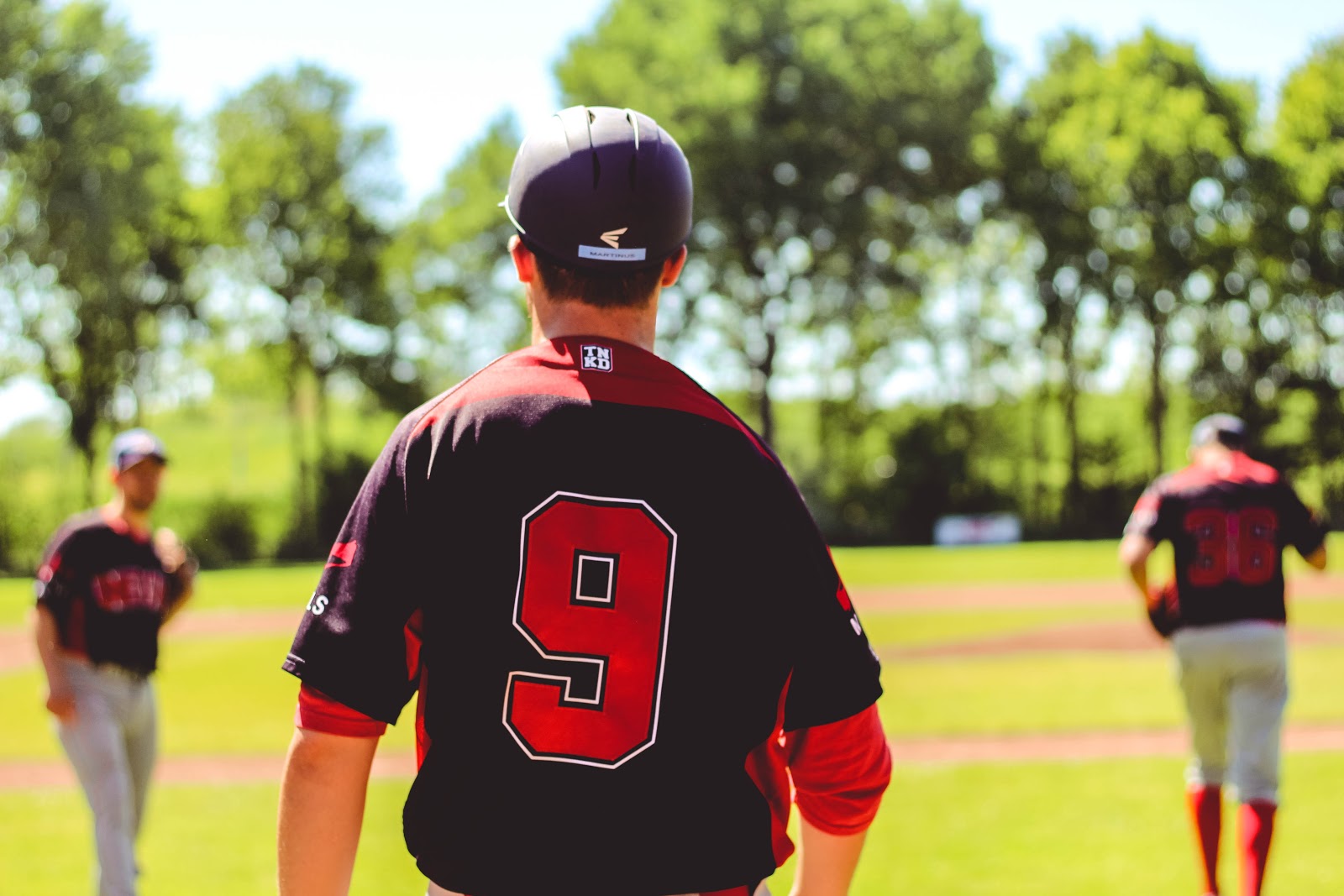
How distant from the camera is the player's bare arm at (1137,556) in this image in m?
6.98

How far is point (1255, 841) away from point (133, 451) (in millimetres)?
6019

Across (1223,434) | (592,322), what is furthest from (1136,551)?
(592,322)

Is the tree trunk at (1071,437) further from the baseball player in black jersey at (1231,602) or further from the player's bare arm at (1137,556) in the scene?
the baseball player in black jersey at (1231,602)

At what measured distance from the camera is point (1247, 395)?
49.4 m

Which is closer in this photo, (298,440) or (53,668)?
(53,668)

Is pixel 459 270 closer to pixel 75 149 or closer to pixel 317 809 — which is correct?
pixel 75 149

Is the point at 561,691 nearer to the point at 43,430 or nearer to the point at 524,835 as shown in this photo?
the point at 524,835

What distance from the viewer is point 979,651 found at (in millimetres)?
18344

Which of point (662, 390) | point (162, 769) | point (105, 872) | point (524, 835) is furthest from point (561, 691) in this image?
point (162, 769)

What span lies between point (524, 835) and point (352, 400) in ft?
179

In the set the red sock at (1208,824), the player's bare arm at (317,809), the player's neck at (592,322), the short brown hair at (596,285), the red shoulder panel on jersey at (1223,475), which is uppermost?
the short brown hair at (596,285)

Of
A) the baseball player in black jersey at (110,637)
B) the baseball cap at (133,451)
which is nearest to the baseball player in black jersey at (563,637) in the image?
the baseball player in black jersey at (110,637)

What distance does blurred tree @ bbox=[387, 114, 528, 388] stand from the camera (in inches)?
1980

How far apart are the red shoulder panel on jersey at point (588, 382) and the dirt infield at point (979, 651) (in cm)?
933
